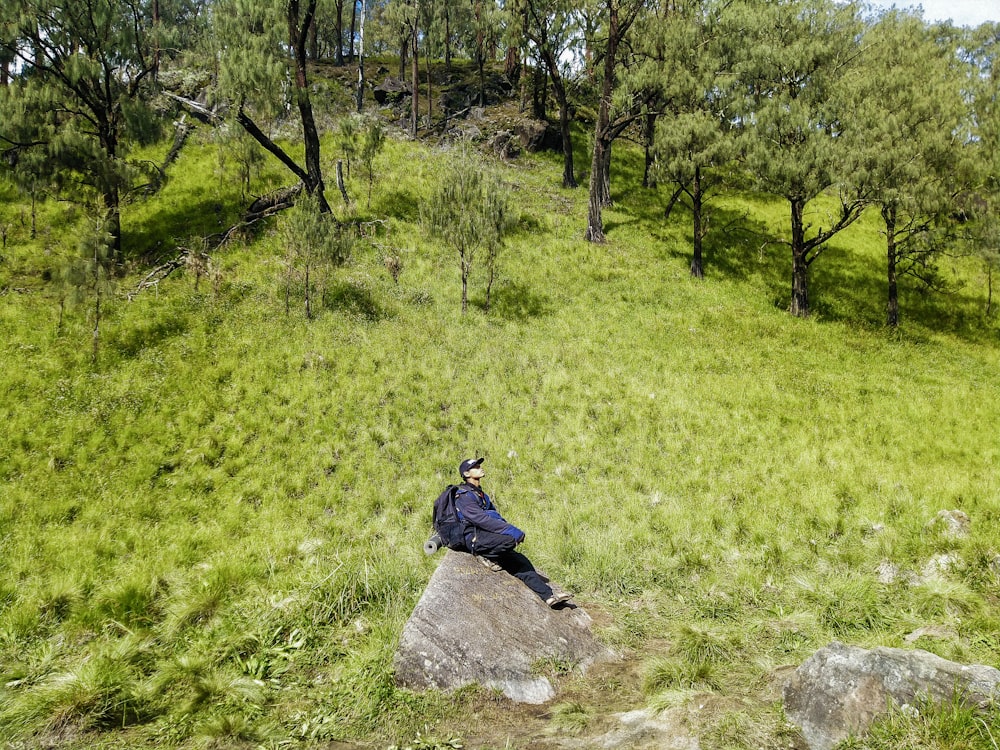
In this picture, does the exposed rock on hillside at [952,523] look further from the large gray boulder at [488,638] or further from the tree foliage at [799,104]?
the tree foliage at [799,104]

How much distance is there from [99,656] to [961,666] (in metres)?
7.90

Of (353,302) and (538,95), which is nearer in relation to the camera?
(353,302)

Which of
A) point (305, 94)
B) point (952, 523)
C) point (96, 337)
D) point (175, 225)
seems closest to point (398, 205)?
point (305, 94)

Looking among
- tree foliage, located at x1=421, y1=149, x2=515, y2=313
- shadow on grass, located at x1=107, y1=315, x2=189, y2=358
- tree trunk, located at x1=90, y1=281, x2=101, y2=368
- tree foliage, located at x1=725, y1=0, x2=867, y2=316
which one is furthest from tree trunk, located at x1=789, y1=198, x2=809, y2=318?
tree trunk, located at x1=90, y1=281, x2=101, y2=368

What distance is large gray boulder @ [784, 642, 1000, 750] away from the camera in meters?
3.90

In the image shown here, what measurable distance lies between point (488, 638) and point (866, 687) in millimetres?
3438

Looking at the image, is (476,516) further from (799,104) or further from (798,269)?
(799,104)

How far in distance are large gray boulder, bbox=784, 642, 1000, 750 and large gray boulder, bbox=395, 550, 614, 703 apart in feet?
7.18

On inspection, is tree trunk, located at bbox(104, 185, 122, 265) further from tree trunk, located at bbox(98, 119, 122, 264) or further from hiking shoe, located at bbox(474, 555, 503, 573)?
hiking shoe, located at bbox(474, 555, 503, 573)

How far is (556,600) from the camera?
20.3 ft

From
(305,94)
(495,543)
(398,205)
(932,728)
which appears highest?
(305,94)

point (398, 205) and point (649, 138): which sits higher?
point (649, 138)

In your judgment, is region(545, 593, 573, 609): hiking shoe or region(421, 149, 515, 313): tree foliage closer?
region(545, 593, 573, 609): hiking shoe

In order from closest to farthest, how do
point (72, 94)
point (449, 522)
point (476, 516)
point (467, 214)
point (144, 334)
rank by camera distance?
point (476, 516), point (449, 522), point (144, 334), point (467, 214), point (72, 94)
